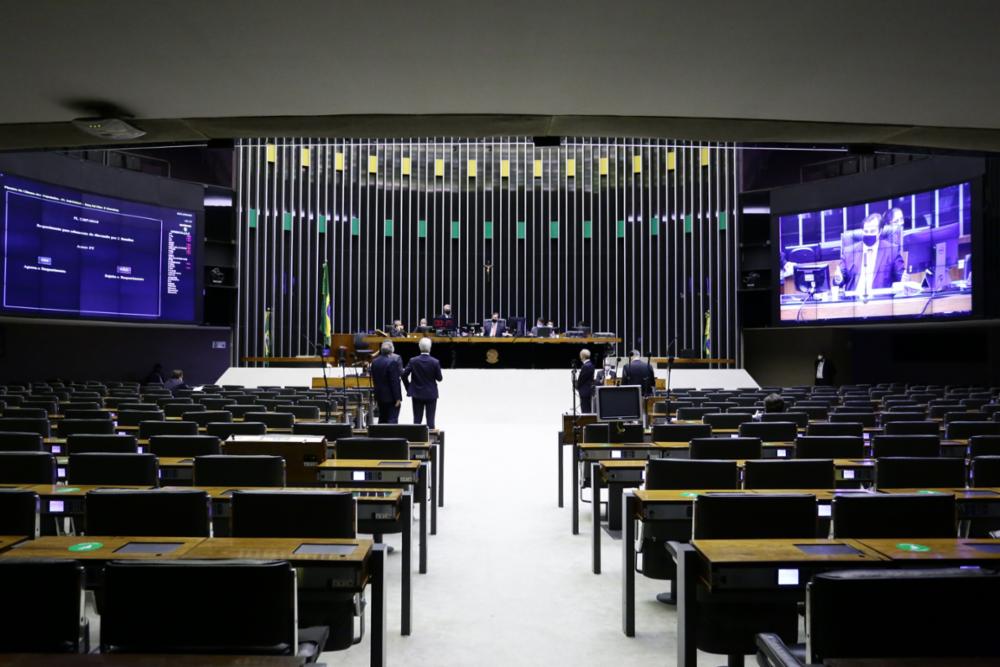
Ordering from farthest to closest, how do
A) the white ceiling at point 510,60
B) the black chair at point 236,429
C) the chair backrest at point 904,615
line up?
the black chair at point 236,429, the white ceiling at point 510,60, the chair backrest at point 904,615

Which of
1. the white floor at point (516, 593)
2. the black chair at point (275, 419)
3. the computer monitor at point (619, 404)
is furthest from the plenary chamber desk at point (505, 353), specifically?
the computer monitor at point (619, 404)

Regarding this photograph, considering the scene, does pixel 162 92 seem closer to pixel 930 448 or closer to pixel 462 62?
pixel 462 62

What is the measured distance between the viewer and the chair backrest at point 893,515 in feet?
9.61

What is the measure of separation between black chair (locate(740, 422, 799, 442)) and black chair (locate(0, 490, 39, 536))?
5004mm

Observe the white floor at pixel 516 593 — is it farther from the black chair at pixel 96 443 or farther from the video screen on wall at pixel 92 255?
the video screen on wall at pixel 92 255

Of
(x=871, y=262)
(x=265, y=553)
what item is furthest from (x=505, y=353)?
(x=265, y=553)

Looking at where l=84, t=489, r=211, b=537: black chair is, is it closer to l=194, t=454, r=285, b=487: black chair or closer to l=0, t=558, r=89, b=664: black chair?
l=194, t=454, r=285, b=487: black chair

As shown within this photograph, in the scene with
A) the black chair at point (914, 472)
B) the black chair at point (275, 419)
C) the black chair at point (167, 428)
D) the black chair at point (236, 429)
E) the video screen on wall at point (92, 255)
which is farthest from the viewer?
the video screen on wall at point (92, 255)

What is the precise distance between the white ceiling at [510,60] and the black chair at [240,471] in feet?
7.44

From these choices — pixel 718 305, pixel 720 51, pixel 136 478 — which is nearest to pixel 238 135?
pixel 136 478

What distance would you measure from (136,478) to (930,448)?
5.12m

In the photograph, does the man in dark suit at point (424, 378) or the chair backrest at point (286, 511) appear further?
the man in dark suit at point (424, 378)

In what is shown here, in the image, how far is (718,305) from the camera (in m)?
22.2

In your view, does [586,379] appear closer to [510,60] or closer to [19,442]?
[510,60]
